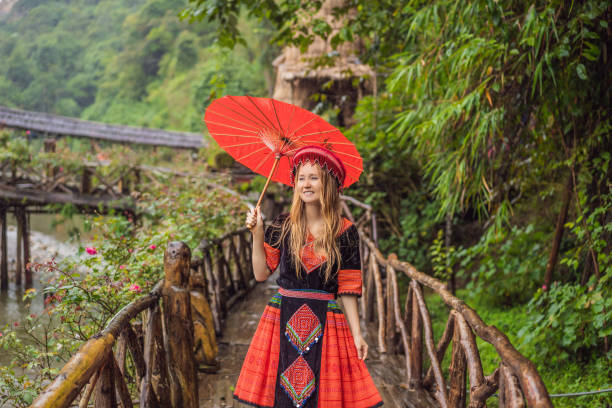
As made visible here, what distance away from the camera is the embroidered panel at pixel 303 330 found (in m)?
2.22

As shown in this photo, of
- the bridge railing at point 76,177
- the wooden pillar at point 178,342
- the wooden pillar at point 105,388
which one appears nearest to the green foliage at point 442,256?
the wooden pillar at point 178,342

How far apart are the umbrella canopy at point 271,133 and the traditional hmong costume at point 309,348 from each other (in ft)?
1.30

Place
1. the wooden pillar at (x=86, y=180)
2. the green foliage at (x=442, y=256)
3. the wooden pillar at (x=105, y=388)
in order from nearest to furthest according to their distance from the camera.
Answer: the wooden pillar at (x=105, y=388) → the green foliage at (x=442, y=256) → the wooden pillar at (x=86, y=180)

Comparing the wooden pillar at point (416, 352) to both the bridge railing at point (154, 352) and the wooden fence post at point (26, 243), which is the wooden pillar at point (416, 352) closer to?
the bridge railing at point (154, 352)

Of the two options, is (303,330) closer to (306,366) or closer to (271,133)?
(306,366)

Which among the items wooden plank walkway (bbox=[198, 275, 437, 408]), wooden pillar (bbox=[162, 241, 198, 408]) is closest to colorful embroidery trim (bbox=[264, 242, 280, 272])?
wooden pillar (bbox=[162, 241, 198, 408])

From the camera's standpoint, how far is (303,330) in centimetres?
223

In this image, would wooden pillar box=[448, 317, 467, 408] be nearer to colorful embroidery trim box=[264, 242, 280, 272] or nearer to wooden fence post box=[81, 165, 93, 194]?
colorful embroidery trim box=[264, 242, 280, 272]

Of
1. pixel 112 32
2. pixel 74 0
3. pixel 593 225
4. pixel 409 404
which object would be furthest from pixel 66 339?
pixel 112 32

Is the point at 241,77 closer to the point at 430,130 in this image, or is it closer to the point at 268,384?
the point at 430,130

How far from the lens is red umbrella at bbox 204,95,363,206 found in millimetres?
2265

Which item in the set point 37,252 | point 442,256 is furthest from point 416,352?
point 37,252

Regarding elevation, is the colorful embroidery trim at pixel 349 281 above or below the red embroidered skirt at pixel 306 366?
above

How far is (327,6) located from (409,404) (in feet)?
37.4
